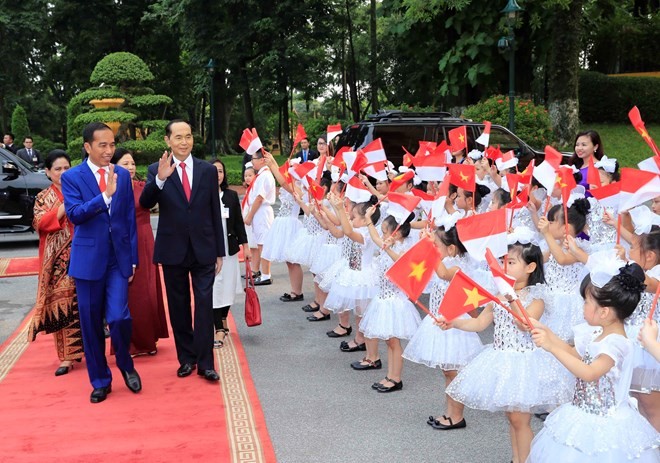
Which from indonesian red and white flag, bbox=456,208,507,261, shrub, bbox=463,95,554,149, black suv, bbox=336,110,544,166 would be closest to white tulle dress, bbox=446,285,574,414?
indonesian red and white flag, bbox=456,208,507,261

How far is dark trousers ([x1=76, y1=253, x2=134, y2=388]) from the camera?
5441 mm

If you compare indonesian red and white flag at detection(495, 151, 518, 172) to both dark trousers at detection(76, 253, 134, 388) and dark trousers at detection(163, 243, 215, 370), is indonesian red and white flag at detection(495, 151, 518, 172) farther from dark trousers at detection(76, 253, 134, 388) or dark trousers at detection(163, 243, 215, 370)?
dark trousers at detection(76, 253, 134, 388)

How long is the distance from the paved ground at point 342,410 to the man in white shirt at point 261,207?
2029 mm

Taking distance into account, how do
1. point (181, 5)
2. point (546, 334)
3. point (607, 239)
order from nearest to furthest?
point (546, 334) → point (607, 239) → point (181, 5)

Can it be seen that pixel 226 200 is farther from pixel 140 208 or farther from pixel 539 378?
pixel 539 378

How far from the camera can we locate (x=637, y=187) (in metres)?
4.58

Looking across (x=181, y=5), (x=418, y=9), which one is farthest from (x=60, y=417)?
(x=181, y=5)

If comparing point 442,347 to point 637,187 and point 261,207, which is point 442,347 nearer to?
point 637,187

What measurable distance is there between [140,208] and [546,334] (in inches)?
161

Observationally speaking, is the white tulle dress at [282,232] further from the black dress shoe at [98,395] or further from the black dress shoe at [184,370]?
the black dress shoe at [98,395]

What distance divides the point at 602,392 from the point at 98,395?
3711mm

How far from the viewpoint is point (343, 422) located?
4.96m

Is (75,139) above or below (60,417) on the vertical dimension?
above

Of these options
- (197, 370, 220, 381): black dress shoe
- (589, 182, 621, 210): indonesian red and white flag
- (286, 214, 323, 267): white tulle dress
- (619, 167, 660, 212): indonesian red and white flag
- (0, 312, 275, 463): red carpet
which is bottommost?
(0, 312, 275, 463): red carpet
